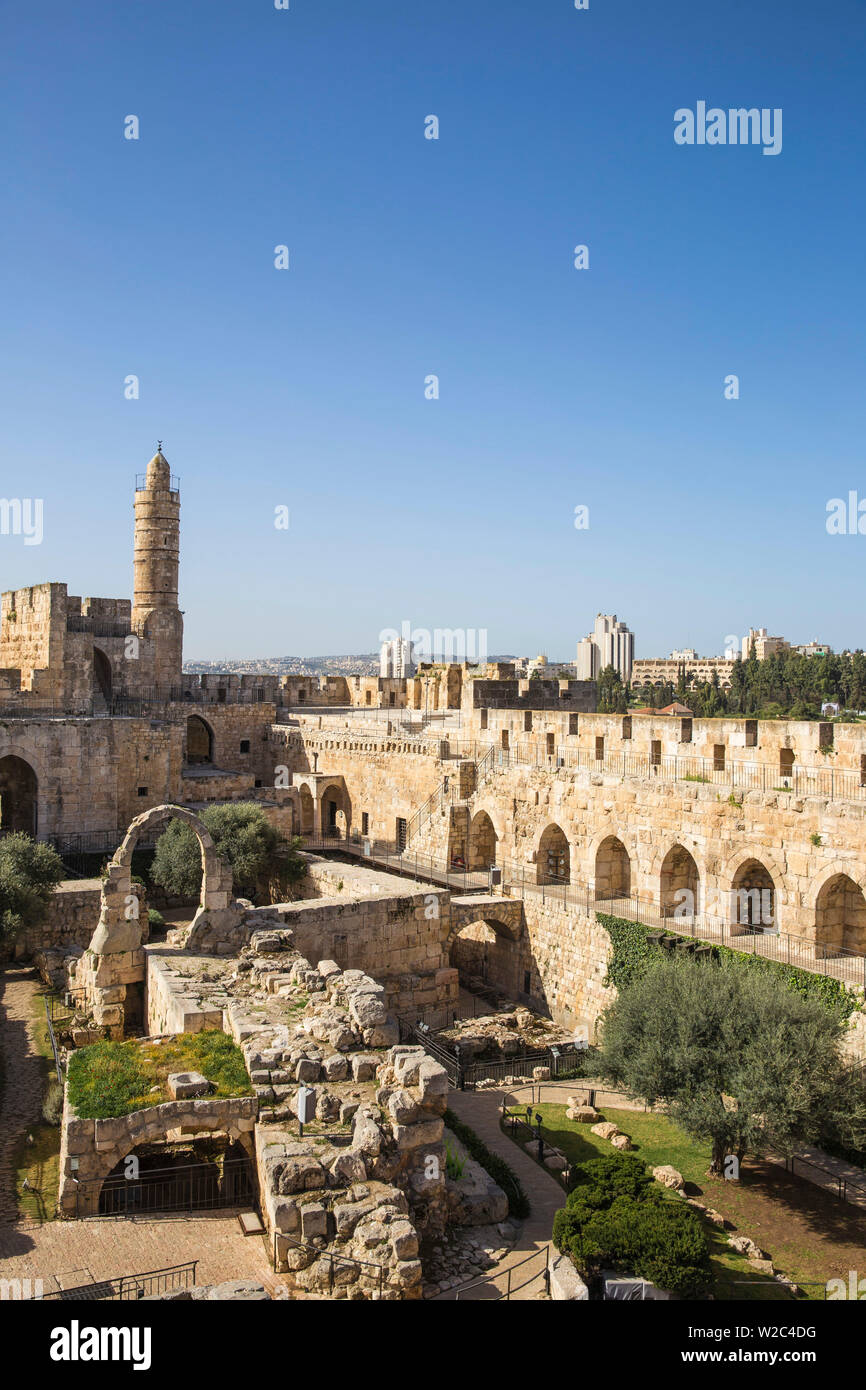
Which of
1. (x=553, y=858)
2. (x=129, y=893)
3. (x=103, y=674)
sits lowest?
(x=553, y=858)

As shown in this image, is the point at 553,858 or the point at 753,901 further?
the point at 553,858

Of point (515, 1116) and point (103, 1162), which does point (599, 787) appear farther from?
point (103, 1162)

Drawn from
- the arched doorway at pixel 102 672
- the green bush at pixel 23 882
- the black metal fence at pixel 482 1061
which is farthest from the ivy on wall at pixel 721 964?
the arched doorway at pixel 102 672

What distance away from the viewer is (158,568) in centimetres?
2928

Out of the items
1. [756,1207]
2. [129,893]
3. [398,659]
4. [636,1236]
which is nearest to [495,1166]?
[636,1236]

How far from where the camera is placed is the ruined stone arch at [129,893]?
44.2 feet

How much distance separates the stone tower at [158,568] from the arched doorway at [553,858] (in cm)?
1454

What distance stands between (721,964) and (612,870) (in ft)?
14.1

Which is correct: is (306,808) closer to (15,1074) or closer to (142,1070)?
(15,1074)

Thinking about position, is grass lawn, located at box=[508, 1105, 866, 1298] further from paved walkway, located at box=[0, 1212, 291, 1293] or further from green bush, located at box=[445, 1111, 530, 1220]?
paved walkway, located at box=[0, 1212, 291, 1293]

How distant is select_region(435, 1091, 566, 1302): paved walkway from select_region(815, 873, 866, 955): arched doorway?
183 inches

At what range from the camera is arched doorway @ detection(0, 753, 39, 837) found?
23361mm
